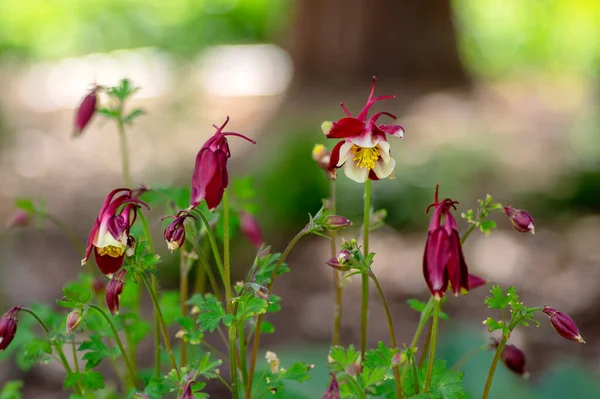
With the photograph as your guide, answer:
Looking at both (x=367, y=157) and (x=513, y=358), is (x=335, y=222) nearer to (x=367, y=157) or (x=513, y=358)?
(x=367, y=157)

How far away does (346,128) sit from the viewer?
104 centimetres

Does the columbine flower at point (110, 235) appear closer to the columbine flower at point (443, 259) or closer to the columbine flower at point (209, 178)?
the columbine flower at point (209, 178)

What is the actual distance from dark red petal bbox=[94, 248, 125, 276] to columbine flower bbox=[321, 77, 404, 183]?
1.08ft

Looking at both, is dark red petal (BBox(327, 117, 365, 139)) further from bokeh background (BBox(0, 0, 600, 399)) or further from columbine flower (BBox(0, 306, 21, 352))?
bokeh background (BBox(0, 0, 600, 399))

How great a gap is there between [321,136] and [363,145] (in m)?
2.87

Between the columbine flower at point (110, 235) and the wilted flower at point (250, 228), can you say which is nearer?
the columbine flower at point (110, 235)

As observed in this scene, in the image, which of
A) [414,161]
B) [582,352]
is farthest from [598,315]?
[414,161]

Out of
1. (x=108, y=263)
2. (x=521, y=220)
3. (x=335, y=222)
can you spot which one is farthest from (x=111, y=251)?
(x=521, y=220)

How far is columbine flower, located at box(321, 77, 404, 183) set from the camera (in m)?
1.03

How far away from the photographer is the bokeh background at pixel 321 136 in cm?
319

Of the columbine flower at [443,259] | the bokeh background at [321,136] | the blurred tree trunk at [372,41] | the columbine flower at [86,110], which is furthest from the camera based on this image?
the blurred tree trunk at [372,41]

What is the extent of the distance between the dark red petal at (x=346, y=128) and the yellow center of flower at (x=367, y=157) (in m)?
0.04

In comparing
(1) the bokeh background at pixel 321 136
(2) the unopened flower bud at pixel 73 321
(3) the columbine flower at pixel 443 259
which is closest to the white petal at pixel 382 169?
(3) the columbine flower at pixel 443 259

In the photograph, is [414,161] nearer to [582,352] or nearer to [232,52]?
[582,352]
